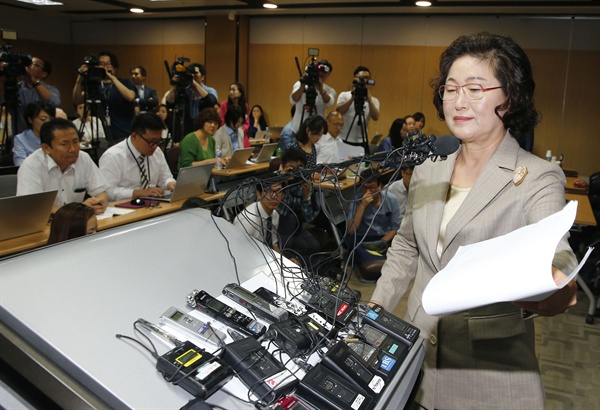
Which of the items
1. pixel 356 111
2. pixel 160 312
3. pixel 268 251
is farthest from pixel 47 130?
pixel 356 111

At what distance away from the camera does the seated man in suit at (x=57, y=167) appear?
2.84 meters

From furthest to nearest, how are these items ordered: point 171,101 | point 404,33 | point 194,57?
point 194,57 < point 404,33 < point 171,101

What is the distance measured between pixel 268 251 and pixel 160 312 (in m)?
0.41

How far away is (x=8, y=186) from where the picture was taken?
301cm

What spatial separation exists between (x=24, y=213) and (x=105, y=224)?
41cm

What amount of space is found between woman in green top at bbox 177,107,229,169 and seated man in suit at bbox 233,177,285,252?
1519 mm

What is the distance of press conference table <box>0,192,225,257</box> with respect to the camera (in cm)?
225

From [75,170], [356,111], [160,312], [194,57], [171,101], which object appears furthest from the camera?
[194,57]

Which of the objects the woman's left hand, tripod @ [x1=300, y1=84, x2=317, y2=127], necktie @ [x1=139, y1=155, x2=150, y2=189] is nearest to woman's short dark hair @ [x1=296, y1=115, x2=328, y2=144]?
tripod @ [x1=300, y1=84, x2=317, y2=127]

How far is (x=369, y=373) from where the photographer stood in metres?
0.78

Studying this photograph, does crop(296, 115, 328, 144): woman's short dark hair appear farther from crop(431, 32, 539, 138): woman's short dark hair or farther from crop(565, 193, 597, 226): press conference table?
crop(431, 32, 539, 138): woman's short dark hair

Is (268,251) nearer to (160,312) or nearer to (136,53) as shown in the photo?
(160,312)

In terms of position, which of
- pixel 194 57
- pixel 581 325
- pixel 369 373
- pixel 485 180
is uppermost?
pixel 194 57

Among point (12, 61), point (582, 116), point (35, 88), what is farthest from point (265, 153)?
point (582, 116)
